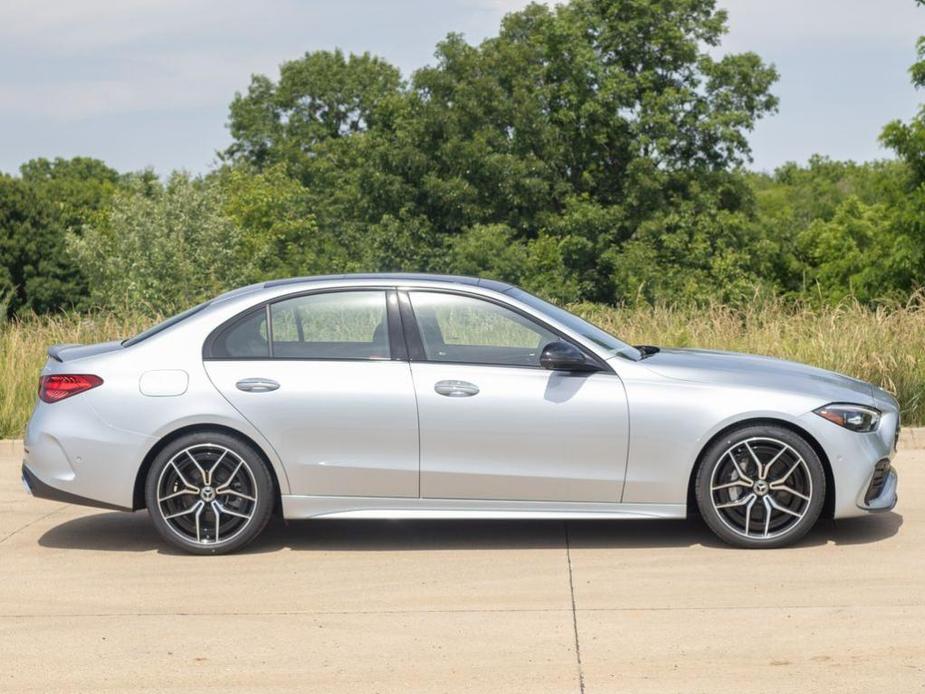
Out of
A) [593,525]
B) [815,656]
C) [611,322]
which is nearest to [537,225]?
[611,322]

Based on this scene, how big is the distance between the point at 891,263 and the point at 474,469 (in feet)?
130

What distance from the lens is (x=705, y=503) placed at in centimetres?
752

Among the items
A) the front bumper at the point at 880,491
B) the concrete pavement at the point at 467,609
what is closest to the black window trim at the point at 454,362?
the concrete pavement at the point at 467,609

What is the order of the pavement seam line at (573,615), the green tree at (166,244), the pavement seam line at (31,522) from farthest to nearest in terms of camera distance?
1. the green tree at (166,244)
2. the pavement seam line at (31,522)
3. the pavement seam line at (573,615)

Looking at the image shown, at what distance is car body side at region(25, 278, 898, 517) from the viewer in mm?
7473

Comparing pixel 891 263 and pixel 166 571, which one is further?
pixel 891 263

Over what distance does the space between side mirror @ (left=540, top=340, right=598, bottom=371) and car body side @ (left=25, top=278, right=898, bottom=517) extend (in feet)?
0.43

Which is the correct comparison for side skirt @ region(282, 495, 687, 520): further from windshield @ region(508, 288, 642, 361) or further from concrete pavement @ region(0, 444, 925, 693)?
windshield @ region(508, 288, 642, 361)

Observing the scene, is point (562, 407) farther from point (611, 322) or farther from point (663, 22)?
point (663, 22)

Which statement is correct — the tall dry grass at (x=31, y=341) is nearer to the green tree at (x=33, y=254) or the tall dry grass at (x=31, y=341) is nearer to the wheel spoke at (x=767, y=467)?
the wheel spoke at (x=767, y=467)

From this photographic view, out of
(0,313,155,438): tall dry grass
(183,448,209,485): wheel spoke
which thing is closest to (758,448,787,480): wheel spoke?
(183,448,209,485): wheel spoke

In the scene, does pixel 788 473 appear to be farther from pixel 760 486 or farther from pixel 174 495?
pixel 174 495

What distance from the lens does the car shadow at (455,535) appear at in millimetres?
7883

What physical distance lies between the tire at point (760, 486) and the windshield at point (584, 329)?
2.48 feet
